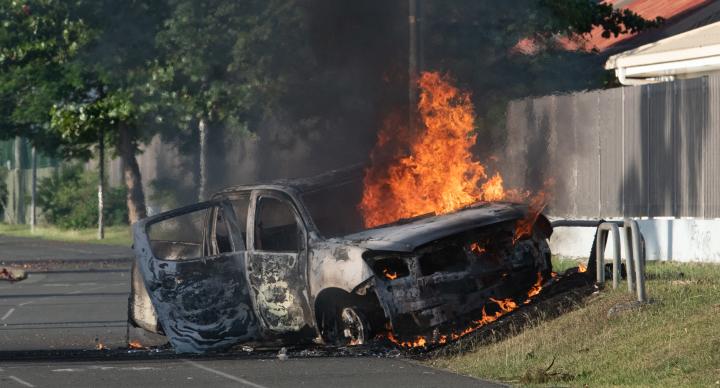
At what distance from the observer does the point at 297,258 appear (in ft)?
42.4

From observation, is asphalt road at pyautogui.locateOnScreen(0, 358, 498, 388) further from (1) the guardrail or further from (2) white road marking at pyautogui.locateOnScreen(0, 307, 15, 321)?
(2) white road marking at pyautogui.locateOnScreen(0, 307, 15, 321)

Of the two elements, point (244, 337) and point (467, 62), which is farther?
point (467, 62)

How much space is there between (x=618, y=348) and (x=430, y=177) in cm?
377

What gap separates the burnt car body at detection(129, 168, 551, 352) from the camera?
12.3 metres

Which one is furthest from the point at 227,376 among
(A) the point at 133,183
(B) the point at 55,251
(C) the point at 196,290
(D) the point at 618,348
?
(A) the point at 133,183

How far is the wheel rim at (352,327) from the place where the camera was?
12.5 meters

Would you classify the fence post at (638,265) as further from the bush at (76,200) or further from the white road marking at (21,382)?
the bush at (76,200)

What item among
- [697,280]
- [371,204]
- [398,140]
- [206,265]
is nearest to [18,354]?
[206,265]

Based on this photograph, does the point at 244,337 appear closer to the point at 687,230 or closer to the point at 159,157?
the point at 687,230

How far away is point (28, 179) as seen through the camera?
62.6 m

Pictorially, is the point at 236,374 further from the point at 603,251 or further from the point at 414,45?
the point at 414,45

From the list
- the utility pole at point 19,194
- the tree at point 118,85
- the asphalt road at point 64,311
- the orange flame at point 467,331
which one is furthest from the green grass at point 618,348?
the utility pole at point 19,194

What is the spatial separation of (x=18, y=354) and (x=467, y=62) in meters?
12.3

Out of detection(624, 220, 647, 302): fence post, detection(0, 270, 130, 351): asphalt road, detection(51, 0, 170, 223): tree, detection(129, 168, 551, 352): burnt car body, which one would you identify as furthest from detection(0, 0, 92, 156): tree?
detection(624, 220, 647, 302): fence post
